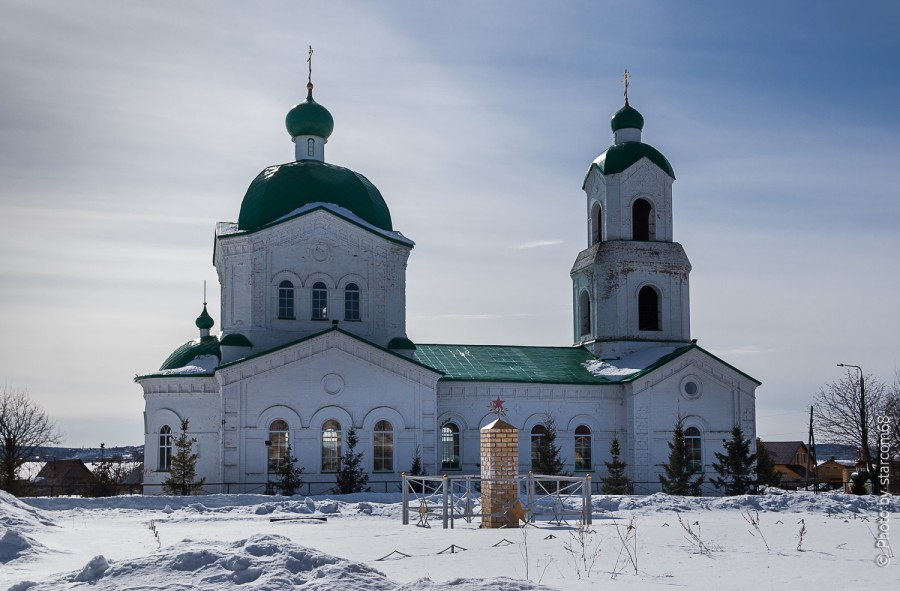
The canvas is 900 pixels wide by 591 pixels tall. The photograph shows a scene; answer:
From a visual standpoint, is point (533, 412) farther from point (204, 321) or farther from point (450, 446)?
point (204, 321)

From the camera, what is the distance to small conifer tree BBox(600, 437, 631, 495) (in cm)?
3078

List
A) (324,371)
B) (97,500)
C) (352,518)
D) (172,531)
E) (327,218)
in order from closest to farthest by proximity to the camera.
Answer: (172,531), (352,518), (97,500), (324,371), (327,218)

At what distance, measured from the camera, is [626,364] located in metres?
35.2

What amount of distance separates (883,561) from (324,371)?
2081 centimetres

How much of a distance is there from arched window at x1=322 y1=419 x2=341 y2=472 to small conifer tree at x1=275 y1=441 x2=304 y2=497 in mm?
1112

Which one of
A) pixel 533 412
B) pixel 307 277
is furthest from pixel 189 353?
pixel 533 412

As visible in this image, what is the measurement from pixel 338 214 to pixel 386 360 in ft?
16.6

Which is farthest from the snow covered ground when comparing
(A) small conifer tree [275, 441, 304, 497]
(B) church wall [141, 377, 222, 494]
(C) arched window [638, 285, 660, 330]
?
(C) arched window [638, 285, 660, 330]

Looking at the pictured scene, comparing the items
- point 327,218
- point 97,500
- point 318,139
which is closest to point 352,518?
point 97,500

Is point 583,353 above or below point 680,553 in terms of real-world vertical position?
above

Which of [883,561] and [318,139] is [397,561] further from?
[318,139]

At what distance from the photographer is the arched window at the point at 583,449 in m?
33.6

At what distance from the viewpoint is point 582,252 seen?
127ft

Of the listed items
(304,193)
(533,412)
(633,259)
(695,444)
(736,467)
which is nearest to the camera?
(736,467)
